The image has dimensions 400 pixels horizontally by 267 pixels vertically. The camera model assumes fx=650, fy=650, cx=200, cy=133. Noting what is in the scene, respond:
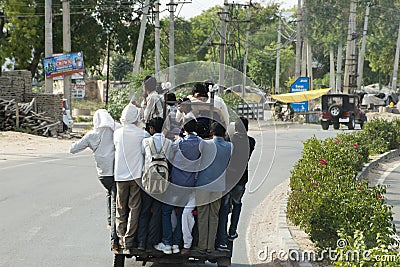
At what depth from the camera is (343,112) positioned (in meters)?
33.9

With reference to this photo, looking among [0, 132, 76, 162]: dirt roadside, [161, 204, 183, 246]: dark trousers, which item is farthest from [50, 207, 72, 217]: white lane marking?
[0, 132, 76, 162]: dirt roadside

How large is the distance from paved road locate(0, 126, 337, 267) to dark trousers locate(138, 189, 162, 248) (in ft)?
3.18

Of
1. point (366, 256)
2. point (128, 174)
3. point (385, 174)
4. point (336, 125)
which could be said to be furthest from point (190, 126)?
point (336, 125)

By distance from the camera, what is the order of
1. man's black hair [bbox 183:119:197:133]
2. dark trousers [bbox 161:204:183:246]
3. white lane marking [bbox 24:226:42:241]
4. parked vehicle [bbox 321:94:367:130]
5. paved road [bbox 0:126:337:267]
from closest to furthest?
dark trousers [bbox 161:204:183:246] < man's black hair [bbox 183:119:197:133] < paved road [bbox 0:126:337:267] < white lane marking [bbox 24:226:42:241] < parked vehicle [bbox 321:94:367:130]

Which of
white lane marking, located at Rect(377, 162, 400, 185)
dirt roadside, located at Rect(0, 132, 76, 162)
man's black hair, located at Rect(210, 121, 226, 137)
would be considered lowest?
white lane marking, located at Rect(377, 162, 400, 185)

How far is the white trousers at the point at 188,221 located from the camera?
6664mm

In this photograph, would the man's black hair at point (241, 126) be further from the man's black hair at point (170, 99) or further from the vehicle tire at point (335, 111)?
the vehicle tire at point (335, 111)

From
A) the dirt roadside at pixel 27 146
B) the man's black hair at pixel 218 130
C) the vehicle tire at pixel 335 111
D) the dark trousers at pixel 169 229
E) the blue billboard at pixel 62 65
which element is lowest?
the dirt roadside at pixel 27 146

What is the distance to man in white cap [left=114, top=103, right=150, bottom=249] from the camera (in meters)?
6.68

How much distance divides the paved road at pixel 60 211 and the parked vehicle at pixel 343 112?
52.4 ft

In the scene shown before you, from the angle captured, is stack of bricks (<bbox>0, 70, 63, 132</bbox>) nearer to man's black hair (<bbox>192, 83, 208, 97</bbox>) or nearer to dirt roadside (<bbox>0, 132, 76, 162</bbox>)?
dirt roadside (<bbox>0, 132, 76, 162</bbox>)

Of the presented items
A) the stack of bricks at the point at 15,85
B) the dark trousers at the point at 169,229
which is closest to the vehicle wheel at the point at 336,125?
the stack of bricks at the point at 15,85

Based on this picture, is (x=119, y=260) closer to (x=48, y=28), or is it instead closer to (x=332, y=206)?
(x=332, y=206)

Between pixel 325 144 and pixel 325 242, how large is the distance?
21.5 feet
